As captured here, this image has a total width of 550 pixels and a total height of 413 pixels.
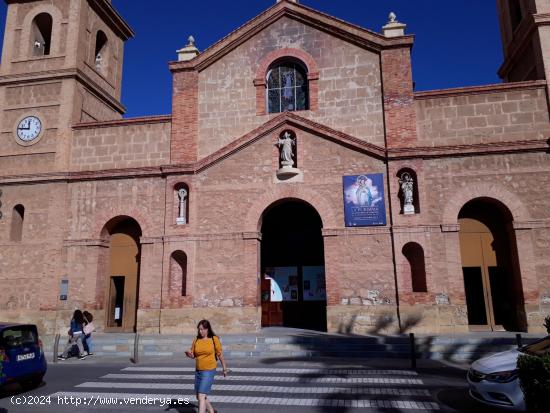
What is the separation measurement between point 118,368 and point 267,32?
45.8 ft

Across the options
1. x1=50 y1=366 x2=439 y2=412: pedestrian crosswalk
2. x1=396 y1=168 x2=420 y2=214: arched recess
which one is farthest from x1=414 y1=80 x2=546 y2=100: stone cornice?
x1=50 y1=366 x2=439 y2=412: pedestrian crosswalk

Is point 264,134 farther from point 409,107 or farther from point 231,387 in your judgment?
point 231,387

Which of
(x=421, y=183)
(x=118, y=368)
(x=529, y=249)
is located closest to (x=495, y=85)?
(x=421, y=183)

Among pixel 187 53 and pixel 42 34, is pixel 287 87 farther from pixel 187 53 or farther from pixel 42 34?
pixel 42 34

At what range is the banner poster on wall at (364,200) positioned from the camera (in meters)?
16.1

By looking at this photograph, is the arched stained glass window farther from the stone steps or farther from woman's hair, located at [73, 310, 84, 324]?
woman's hair, located at [73, 310, 84, 324]

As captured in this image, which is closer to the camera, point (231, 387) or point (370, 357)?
point (231, 387)

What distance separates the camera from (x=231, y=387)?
9633mm

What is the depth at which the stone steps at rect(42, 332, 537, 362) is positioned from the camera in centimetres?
1259

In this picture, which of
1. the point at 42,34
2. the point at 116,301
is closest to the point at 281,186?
the point at 116,301

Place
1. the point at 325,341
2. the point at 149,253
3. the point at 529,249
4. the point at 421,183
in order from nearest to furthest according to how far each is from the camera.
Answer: the point at 325,341, the point at 529,249, the point at 421,183, the point at 149,253

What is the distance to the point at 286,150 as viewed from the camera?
56.0 feet

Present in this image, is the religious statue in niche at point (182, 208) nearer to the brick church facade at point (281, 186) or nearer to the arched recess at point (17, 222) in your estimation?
the brick church facade at point (281, 186)

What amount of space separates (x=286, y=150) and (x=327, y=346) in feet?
24.1
